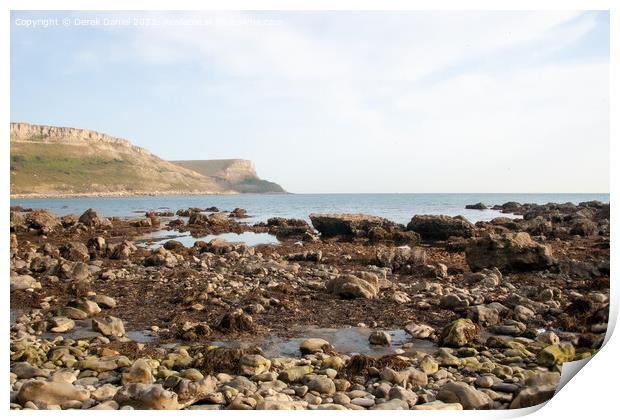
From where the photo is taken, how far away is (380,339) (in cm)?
692

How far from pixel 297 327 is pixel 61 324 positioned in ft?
12.1

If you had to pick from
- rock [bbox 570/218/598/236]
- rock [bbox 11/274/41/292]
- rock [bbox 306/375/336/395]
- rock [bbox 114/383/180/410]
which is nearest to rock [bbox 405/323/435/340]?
rock [bbox 306/375/336/395]

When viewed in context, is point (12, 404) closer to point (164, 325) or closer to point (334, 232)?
point (164, 325)

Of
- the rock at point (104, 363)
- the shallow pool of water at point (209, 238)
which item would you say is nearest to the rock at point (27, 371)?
the rock at point (104, 363)

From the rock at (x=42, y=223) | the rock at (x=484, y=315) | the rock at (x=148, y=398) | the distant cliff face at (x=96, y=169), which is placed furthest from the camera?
the distant cliff face at (x=96, y=169)

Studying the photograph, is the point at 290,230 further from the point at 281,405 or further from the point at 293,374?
the point at 281,405

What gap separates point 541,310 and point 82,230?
2247 centimetres

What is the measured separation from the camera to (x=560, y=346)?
6.25 m

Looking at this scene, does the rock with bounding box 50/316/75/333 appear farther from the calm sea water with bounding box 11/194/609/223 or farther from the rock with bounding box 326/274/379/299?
the calm sea water with bounding box 11/194/609/223

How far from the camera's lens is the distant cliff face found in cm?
6656

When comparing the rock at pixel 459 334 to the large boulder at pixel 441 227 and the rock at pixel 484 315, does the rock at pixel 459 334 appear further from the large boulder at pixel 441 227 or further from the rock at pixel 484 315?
the large boulder at pixel 441 227

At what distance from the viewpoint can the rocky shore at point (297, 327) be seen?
512 centimetres

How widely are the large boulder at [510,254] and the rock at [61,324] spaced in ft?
32.2

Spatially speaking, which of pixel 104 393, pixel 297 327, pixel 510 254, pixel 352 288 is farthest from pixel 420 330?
pixel 510 254
